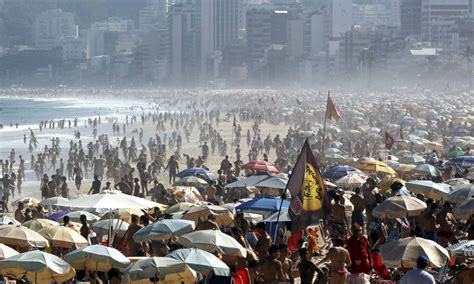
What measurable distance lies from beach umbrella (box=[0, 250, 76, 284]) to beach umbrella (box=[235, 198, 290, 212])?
16.9ft

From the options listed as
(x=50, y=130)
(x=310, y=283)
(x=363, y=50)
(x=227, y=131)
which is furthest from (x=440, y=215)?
(x=363, y=50)

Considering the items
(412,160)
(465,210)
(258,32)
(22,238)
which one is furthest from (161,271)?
(258,32)

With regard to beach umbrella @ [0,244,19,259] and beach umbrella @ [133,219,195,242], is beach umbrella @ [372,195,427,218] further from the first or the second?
beach umbrella @ [0,244,19,259]

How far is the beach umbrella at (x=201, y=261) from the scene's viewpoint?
1098 centimetres

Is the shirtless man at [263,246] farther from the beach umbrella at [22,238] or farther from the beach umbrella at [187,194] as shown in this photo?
the beach umbrella at [187,194]

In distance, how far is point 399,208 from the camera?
604 inches

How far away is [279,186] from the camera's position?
1820 centimetres

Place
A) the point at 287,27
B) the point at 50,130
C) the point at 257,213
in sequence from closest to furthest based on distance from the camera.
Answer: the point at 257,213 < the point at 50,130 < the point at 287,27

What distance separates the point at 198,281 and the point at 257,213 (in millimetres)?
4982

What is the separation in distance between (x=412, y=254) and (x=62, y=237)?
427 cm

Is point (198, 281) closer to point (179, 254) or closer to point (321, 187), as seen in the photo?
point (179, 254)

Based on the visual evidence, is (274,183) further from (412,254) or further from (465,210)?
(412,254)

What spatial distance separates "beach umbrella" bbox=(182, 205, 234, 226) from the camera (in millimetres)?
15148

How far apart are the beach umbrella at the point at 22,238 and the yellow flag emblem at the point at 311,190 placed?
3085 mm
